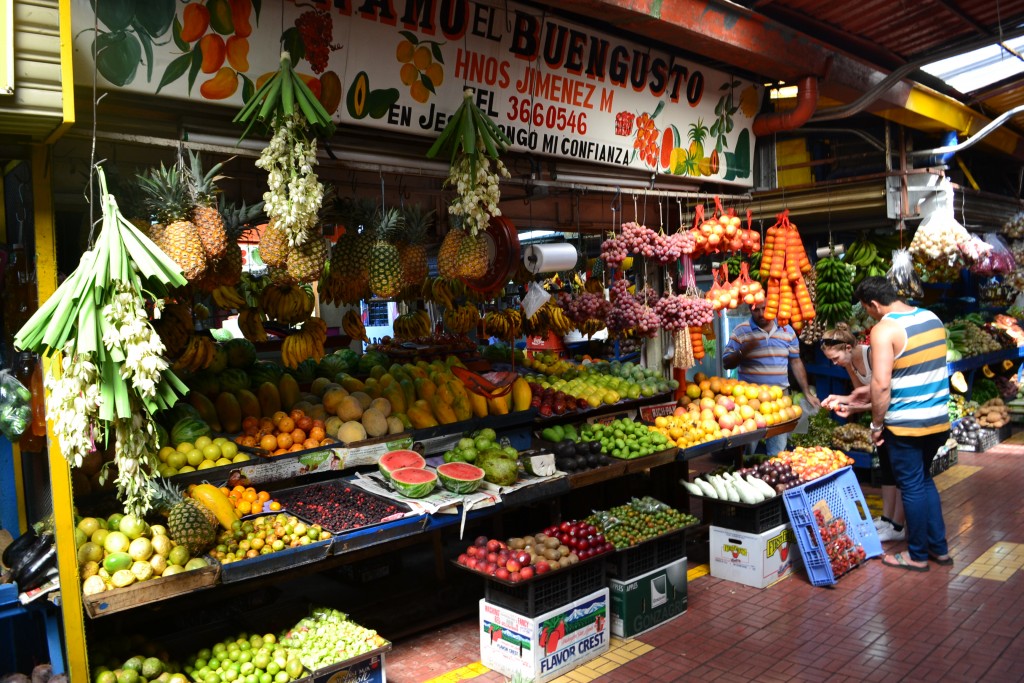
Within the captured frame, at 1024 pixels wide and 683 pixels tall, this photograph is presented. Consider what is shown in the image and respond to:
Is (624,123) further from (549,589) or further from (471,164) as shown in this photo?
(549,589)

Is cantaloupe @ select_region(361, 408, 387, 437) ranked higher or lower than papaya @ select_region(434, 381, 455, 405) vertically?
lower

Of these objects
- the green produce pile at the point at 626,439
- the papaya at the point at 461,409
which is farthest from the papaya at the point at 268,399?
the green produce pile at the point at 626,439

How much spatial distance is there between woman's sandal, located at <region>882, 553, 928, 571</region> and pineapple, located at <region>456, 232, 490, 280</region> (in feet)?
13.8

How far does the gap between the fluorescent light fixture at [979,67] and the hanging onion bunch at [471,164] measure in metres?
5.46

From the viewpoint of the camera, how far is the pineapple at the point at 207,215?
12.1 feet

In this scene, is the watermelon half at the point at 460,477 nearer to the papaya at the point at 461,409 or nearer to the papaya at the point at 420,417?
the papaya at the point at 420,417

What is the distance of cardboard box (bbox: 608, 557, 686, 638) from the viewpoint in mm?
5016

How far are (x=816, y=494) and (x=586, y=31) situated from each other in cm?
403

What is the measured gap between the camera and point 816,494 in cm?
600

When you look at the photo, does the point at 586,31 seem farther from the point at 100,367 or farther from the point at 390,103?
the point at 100,367

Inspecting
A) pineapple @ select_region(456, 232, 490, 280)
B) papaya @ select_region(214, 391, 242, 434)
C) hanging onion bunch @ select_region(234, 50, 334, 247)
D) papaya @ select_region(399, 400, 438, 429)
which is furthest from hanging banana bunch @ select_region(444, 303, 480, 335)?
hanging onion bunch @ select_region(234, 50, 334, 247)

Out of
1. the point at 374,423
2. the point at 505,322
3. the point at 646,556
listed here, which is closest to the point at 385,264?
the point at 374,423

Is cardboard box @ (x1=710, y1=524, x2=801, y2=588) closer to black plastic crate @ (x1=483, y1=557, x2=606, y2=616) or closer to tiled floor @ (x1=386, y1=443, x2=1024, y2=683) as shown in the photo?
tiled floor @ (x1=386, y1=443, x2=1024, y2=683)

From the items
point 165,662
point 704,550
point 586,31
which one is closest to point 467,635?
point 165,662
